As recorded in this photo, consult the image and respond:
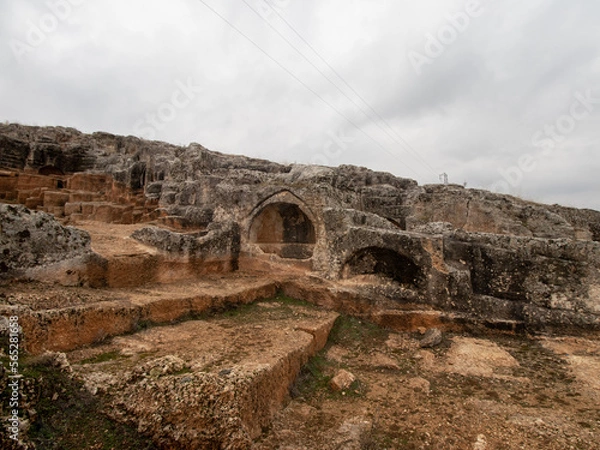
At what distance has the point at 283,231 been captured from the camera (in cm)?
788

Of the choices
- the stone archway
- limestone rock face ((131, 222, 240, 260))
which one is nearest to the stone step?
limestone rock face ((131, 222, 240, 260))

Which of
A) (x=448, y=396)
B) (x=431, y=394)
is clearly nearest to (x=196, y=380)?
(x=431, y=394)

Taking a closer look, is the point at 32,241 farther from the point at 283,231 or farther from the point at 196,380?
the point at 283,231

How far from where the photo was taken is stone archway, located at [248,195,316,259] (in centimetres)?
748

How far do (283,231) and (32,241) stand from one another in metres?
4.64

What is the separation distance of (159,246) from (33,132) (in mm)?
17909

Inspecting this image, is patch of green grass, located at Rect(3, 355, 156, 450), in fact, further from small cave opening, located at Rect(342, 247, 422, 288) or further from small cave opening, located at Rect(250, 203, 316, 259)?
small cave opening, located at Rect(250, 203, 316, 259)

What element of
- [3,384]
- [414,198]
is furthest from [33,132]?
[3,384]

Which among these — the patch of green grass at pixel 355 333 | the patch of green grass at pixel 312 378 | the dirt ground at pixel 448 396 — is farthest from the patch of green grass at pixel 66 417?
the patch of green grass at pixel 355 333

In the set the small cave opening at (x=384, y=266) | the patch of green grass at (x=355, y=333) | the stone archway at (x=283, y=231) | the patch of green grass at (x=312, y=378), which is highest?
the stone archway at (x=283, y=231)

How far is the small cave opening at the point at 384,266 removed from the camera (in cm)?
607

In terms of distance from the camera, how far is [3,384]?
2.34 meters

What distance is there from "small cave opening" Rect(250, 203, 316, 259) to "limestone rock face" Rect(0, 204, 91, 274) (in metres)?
3.54

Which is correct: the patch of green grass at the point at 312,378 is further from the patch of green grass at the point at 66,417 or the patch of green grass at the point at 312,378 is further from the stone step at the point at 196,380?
the patch of green grass at the point at 66,417
